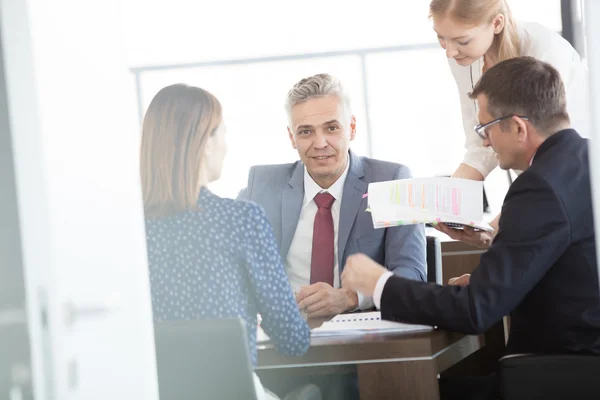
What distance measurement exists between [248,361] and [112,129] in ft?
1.59

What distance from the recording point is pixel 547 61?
249 centimetres

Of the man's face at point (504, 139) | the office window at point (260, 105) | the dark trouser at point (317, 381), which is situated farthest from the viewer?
the office window at point (260, 105)

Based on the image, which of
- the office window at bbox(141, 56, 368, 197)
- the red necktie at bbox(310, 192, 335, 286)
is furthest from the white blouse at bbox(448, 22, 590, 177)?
the office window at bbox(141, 56, 368, 197)

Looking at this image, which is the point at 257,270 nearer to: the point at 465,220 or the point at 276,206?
the point at 465,220

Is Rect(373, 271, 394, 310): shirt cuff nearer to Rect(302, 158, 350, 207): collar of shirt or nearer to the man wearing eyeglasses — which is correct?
the man wearing eyeglasses

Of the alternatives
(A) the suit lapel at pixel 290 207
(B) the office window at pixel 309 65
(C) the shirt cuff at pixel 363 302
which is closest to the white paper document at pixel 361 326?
(C) the shirt cuff at pixel 363 302

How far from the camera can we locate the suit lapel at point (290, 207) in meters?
2.58

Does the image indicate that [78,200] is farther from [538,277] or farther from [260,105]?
[260,105]

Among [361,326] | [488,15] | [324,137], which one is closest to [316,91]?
[324,137]

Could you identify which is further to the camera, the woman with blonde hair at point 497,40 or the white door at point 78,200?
the woman with blonde hair at point 497,40

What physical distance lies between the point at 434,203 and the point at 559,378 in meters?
0.52

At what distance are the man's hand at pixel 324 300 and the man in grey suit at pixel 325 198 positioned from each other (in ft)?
0.31

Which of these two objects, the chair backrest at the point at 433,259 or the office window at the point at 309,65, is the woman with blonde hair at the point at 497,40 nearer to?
the chair backrest at the point at 433,259

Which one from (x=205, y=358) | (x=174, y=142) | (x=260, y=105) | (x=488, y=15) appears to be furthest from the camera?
(x=260, y=105)
